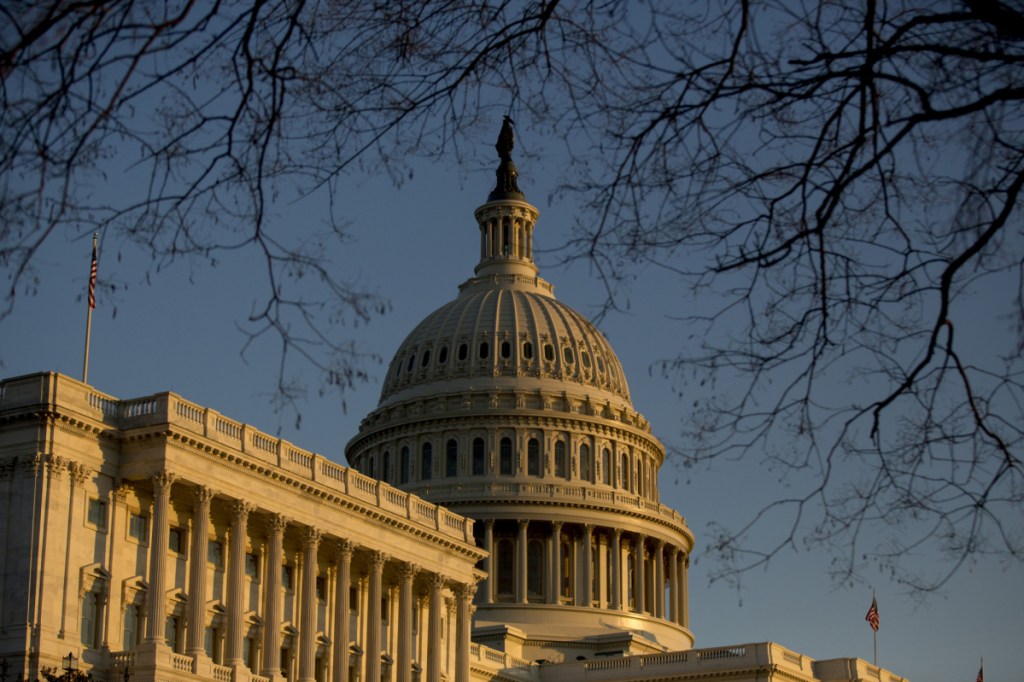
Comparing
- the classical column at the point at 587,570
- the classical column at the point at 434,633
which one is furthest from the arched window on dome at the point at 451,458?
the classical column at the point at 434,633

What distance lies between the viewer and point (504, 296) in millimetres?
161875

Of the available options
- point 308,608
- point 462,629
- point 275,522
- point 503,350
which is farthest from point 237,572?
point 503,350

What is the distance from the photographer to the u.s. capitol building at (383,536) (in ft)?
229

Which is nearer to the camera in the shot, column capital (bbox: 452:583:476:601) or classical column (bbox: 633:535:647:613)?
column capital (bbox: 452:583:476:601)

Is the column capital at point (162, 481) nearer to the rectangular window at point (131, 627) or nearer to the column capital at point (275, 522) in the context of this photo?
the rectangular window at point (131, 627)

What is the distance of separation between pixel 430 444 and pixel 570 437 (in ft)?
37.9

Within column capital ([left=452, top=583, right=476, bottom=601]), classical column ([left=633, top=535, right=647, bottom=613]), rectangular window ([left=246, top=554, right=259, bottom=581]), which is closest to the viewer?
rectangular window ([left=246, top=554, right=259, bottom=581])

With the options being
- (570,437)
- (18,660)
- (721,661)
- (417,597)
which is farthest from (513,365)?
(18,660)

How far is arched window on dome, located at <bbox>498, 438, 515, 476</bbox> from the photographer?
148 meters

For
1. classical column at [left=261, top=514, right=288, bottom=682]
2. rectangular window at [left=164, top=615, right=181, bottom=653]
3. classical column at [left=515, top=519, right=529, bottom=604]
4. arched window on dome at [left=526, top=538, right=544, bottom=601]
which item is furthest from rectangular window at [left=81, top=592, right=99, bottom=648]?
arched window on dome at [left=526, top=538, right=544, bottom=601]

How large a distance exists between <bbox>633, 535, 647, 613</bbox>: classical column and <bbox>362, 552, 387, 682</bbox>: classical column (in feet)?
199

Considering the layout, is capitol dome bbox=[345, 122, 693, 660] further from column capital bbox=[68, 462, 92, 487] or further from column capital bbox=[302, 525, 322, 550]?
column capital bbox=[68, 462, 92, 487]

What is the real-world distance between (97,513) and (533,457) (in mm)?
79708

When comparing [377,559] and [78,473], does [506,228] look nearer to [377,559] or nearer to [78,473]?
[377,559]
